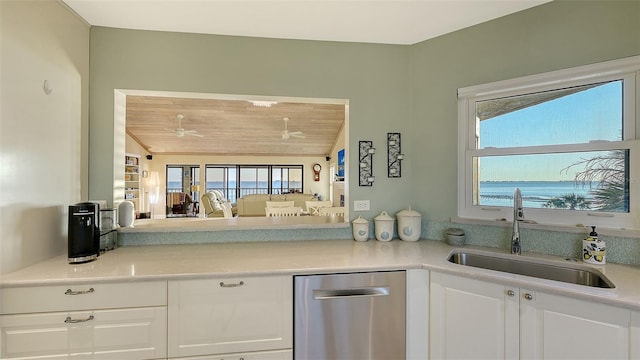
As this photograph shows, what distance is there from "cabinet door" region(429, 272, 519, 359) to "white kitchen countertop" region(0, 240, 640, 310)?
→ 0.07m

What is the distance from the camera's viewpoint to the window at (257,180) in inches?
389

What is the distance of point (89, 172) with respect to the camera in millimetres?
1899

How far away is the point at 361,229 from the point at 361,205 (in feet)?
0.66

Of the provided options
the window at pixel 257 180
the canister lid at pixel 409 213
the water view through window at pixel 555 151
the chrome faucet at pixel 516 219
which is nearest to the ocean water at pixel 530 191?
the water view through window at pixel 555 151

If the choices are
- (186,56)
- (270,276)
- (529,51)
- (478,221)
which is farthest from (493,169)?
(186,56)

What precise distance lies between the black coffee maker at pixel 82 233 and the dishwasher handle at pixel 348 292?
4.36 ft

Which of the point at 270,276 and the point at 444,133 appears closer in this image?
the point at 270,276

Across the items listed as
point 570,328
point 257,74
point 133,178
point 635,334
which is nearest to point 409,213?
point 570,328

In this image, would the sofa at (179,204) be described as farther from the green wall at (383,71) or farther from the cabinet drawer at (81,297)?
the cabinet drawer at (81,297)

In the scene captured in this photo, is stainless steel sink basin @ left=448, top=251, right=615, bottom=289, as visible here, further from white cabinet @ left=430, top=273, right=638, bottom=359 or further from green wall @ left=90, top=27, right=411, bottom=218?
green wall @ left=90, top=27, right=411, bottom=218

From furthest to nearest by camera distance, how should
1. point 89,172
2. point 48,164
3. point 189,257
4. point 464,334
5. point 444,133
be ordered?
point 444,133, point 89,172, point 189,257, point 48,164, point 464,334

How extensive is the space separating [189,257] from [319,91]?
150 centimetres

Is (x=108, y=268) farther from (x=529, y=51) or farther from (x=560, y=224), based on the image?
(x=529, y=51)

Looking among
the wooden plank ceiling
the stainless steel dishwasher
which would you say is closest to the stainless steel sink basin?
the stainless steel dishwasher
